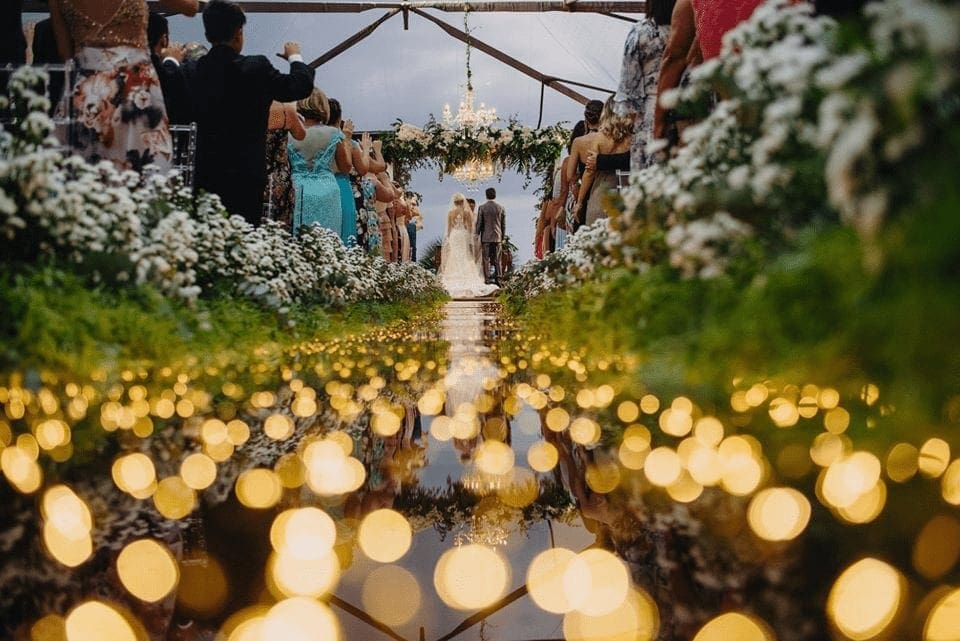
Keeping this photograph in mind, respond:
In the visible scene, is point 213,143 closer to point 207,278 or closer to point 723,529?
point 207,278

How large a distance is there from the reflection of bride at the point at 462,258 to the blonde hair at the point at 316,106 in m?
14.9

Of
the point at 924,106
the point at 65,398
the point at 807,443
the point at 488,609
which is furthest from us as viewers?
the point at 65,398

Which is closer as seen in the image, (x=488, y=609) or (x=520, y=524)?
(x=488, y=609)

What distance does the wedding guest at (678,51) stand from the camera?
5.27m

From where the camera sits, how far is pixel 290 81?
679 centimetres

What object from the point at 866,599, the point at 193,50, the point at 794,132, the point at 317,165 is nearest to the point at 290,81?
the point at 193,50

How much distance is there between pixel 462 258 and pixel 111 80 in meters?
19.9

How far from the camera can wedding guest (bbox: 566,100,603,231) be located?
31.3ft

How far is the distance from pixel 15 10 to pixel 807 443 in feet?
16.4

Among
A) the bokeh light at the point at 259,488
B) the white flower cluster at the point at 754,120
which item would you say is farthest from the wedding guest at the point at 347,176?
the bokeh light at the point at 259,488

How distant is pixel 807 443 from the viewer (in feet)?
8.93

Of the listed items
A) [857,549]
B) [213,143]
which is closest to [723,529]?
[857,549]

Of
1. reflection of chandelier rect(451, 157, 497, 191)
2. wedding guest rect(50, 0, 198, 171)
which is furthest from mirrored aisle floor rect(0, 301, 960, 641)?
reflection of chandelier rect(451, 157, 497, 191)

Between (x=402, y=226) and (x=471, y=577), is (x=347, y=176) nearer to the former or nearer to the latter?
(x=402, y=226)
